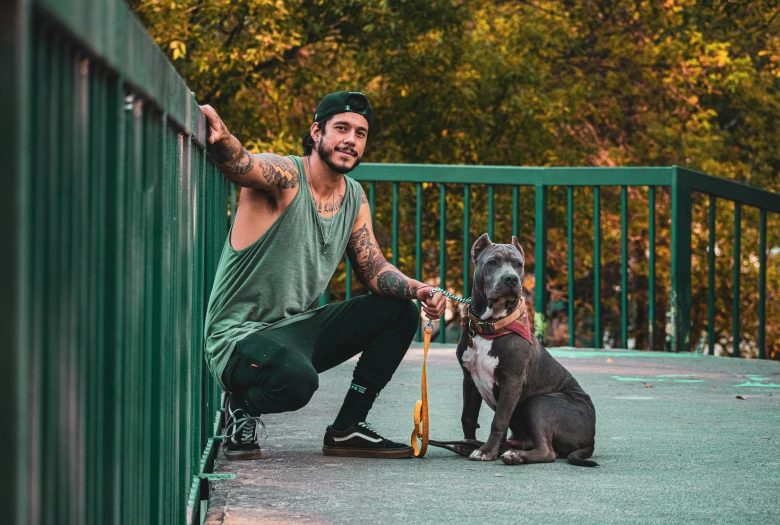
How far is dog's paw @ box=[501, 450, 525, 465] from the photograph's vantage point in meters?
4.37

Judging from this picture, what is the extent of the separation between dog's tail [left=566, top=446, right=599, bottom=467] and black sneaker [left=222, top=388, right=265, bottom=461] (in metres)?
1.22

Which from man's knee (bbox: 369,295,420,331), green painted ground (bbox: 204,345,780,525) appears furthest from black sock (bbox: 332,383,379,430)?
man's knee (bbox: 369,295,420,331)

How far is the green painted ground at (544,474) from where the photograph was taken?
3.45 meters

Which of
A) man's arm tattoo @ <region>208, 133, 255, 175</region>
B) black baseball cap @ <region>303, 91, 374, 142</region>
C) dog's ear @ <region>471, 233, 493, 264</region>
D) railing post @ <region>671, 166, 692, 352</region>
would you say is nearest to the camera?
man's arm tattoo @ <region>208, 133, 255, 175</region>

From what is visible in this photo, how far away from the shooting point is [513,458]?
4.38 meters

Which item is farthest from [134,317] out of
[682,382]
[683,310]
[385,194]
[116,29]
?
[385,194]

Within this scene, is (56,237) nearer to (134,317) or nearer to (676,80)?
(134,317)

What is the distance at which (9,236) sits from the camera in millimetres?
1218

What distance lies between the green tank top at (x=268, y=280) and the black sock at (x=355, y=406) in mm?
365

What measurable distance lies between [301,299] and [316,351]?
24cm

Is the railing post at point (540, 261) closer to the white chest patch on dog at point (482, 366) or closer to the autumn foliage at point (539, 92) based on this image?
the white chest patch on dog at point (482, 366)

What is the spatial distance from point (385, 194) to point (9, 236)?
50.5 ft

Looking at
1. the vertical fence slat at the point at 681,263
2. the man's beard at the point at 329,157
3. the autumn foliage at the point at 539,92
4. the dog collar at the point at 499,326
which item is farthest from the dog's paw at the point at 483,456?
the autumn foliage at the point at 539,92

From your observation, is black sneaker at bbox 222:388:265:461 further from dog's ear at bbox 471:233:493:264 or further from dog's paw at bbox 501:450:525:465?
dog's ear at bbox 471:233:493:264
